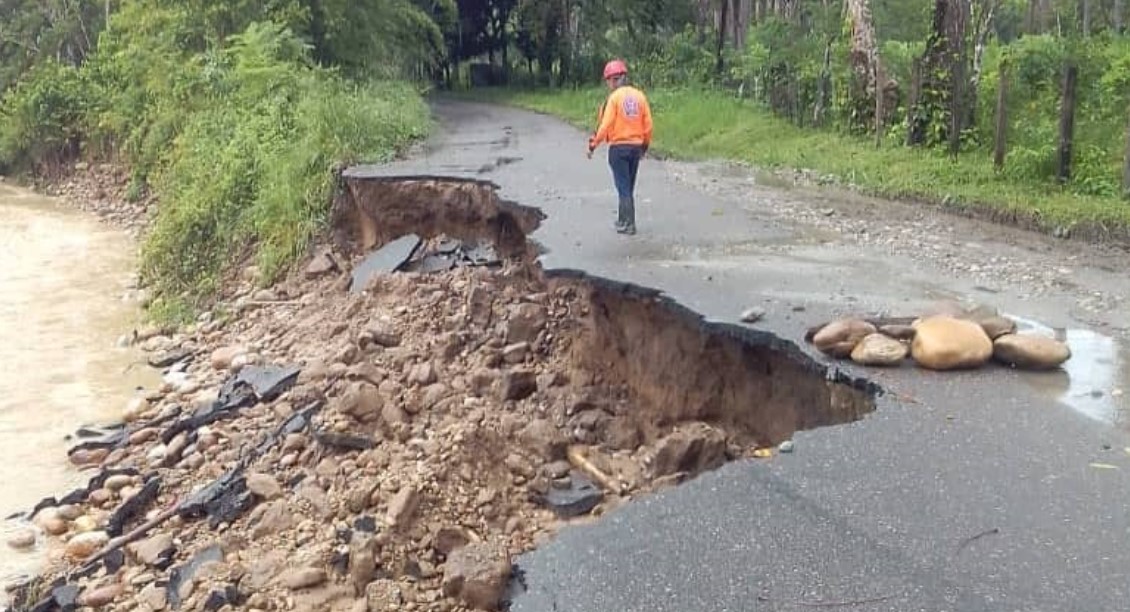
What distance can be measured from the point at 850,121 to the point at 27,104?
75.3ft

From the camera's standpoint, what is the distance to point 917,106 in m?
15.6

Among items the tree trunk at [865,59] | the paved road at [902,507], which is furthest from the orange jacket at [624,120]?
the tree trunk at [865,59]

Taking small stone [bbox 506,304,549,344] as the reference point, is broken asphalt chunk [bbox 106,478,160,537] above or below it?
Result: below

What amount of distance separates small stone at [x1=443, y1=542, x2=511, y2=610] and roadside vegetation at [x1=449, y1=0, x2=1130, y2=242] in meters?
7.82

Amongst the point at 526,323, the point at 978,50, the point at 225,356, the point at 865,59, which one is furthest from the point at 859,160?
the point at 225,356

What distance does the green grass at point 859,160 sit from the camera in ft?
35.9

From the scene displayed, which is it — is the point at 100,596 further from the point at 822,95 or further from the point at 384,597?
the point at 822,95

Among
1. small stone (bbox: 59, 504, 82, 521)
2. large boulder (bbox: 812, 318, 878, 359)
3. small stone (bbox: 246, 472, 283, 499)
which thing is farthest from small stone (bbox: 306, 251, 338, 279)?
large boulder (bbox: 812, 318, 878, 359)

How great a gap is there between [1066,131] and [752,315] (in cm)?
671

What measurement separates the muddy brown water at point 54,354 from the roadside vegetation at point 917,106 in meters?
9.01

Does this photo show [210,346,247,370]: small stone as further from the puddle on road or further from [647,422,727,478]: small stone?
the puddle on road

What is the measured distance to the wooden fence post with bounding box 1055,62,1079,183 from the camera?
1174cm

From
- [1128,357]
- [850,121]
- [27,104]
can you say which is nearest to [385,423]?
[1128,357]

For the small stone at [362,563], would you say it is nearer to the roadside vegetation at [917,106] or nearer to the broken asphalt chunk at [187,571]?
the broken asphalt chunk at [187,571]
